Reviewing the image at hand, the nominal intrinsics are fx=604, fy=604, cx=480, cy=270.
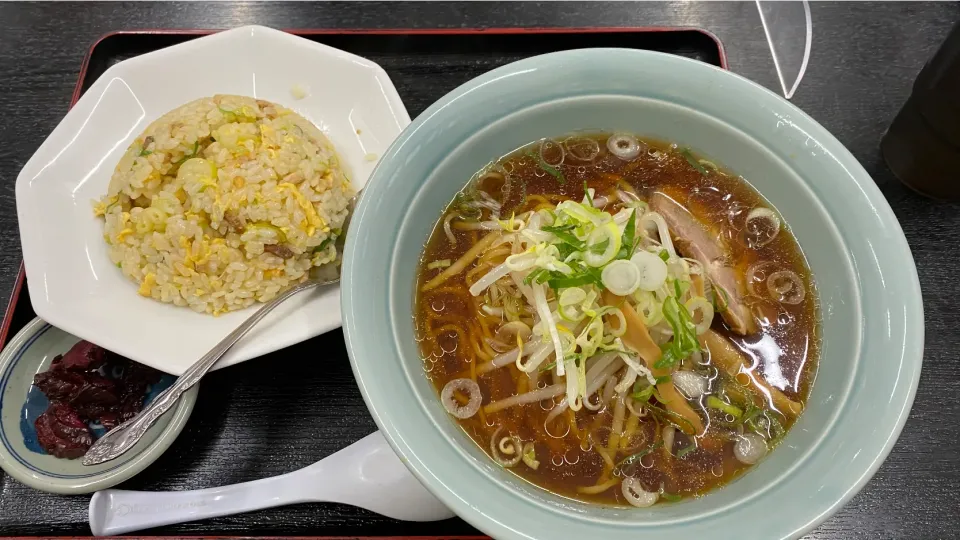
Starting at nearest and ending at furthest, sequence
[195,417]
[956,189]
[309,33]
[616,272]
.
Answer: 1. [616,272]
2. [195,417]
3. [956,189]
4. [309,33]

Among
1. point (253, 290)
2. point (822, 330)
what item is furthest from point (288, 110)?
point (822, 330)

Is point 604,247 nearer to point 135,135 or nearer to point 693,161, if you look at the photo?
point 693,161

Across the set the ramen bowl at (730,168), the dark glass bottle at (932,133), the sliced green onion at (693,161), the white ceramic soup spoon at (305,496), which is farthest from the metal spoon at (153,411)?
the dark glass bottle at (932,133)

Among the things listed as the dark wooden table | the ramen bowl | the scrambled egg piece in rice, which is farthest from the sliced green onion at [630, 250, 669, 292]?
the scrambled egg piece in rice

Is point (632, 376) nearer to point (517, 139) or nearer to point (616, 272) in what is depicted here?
point (616, 272)

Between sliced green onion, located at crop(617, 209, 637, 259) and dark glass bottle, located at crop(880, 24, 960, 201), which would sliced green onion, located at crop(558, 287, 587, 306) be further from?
dark glass bottle, located at crop(880, 24, 960, 201)

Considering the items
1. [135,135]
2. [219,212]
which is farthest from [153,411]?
[135,135]
